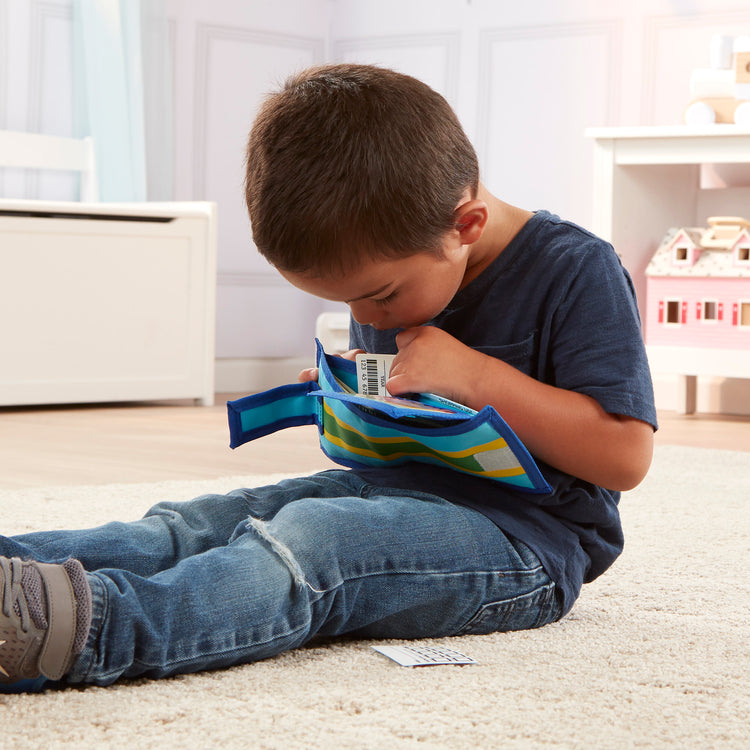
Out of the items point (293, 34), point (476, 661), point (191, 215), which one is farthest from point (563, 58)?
point (476, 661)

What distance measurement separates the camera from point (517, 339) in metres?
0.78

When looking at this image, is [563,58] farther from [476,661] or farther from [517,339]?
[476,661]

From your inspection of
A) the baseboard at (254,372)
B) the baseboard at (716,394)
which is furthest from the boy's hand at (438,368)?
the baseboard at (254,372)

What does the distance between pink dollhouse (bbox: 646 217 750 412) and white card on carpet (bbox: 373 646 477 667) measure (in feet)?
5.49

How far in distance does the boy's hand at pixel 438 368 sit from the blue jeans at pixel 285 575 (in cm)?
8

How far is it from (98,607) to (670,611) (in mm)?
450

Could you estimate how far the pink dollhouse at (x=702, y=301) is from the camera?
2.23 meters

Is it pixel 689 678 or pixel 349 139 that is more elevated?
pixel 349 139

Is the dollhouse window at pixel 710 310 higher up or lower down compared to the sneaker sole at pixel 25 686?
higher up

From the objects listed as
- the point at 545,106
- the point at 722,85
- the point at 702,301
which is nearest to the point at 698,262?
the point at 702,301

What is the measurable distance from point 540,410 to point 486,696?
20 cm

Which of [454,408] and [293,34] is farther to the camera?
[293,34]

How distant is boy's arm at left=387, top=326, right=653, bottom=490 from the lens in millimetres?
726

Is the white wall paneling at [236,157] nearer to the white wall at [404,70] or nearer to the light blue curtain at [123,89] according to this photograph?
the white wall at [404,70]
